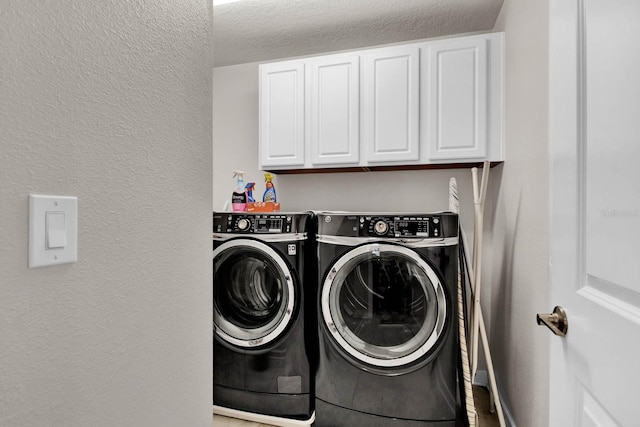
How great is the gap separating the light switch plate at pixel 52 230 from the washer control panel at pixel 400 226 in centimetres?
146

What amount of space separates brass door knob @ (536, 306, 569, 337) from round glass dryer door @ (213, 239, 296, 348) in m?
1.39

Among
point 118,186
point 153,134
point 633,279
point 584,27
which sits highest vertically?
point 584,27

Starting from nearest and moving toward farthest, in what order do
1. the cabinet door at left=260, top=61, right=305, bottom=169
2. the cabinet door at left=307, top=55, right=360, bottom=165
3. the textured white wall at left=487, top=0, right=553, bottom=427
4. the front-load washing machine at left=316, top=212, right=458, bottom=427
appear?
the textured white wall at left=487, top=0, right=553, bottom=427 < the front-load washing machine at left=316, top=212, right=458, bottom=427 < the cabinet door at left=307, top=55, right=360, bottom=165 < the cabinet door at left=260, top=61, right=305, bottom=169

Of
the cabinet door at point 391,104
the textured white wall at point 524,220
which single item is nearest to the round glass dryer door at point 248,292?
the cabinet door at point 391,104

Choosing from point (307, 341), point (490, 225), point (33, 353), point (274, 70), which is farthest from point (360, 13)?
point (33, 353)

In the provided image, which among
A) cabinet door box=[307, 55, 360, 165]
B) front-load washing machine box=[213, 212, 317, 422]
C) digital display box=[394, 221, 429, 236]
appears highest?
Answer: cabinet door box=[307, 55, 360, 165]

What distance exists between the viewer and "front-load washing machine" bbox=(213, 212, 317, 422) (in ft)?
6.67

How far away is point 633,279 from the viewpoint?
583 mm

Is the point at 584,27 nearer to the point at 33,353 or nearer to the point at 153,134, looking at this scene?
the point at 153,134

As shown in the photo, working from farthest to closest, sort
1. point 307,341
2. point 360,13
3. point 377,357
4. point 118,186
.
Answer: point 360,13 → point 307,341 → point 377,357 → point 118,186

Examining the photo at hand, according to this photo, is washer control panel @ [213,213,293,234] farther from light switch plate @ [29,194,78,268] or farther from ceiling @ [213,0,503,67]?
light switch plate @ [29,194,78,268]

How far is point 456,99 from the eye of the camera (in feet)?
7.49

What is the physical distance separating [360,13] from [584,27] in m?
1.87

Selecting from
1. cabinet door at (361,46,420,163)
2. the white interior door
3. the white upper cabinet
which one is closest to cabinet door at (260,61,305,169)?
the white upper cabinet
